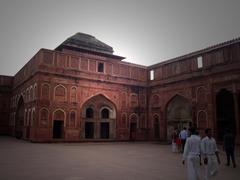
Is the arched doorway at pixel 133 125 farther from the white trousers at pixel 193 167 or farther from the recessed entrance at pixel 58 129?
the white trousers at pixel 193 167

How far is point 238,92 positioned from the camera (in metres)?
16.3

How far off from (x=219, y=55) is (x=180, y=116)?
244 inches

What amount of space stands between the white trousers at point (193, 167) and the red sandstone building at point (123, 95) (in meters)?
12.3

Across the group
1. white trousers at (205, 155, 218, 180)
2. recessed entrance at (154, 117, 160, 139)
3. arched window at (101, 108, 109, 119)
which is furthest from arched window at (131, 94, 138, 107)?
white trousers at (205, 155, 218, 180)

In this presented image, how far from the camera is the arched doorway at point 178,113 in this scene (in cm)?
2009

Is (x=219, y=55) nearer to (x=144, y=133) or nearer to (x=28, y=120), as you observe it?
(x=144, y=133)

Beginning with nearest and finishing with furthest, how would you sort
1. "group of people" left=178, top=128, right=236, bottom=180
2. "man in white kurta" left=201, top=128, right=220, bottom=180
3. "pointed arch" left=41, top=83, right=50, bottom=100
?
"group of people" left=178, top=128, right=236, bottom=180
"man in white kurta" left=201, top=128, right=220, bottom=180
"pointed arch" left=41, top=83, right=50, bottom=100

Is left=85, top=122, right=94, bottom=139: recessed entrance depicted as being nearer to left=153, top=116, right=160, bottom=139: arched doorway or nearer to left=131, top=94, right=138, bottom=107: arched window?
left=131, top=94, right=138, bottom=107: arched window

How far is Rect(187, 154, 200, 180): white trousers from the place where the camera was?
198 inches

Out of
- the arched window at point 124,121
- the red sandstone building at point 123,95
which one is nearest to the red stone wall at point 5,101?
the red sandstone building at point 123,95

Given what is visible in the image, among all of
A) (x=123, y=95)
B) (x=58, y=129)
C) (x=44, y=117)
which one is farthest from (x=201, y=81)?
(x=44, y=117)

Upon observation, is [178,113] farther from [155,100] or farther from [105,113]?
[105,113]

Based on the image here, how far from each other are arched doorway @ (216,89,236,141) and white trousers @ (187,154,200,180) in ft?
44.0

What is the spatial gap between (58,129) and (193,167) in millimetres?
15904
